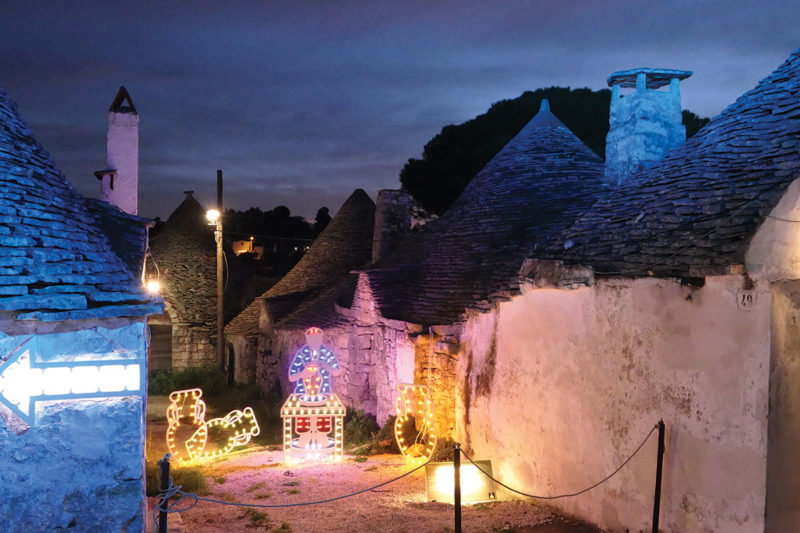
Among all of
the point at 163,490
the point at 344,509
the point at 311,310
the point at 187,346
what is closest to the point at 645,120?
the point at 344,509

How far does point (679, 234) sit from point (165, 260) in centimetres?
2015

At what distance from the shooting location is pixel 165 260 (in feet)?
75.7

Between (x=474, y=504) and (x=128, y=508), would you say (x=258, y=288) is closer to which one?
(x=474, y=504)

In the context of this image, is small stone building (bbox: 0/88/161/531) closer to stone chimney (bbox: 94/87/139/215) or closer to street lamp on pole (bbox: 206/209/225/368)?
stone chimney (bbox: 94/87/139/215)

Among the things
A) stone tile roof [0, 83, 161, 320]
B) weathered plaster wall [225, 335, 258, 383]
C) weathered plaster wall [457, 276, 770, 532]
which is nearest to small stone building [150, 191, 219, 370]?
weathered plaster wall [225, 335, 258, 383]

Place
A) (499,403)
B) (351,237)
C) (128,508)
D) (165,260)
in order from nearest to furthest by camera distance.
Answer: (128,508) < (499,403) < (351,237) < (165,260)

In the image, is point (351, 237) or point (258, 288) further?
point (258, 288)

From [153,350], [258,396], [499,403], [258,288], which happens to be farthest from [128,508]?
[258,288]

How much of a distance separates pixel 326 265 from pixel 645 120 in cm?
1248

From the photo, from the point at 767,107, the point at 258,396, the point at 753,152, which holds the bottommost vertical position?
the point at 258,396

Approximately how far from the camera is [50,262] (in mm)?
5102

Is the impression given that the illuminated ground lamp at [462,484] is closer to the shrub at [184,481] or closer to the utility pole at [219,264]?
the shrub at [184,481]

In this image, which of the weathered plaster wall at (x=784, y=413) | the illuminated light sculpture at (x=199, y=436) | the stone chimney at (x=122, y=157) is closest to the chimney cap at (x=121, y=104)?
the stone chimney at (x=122, y=157)

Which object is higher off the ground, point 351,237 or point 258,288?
point 351,237
